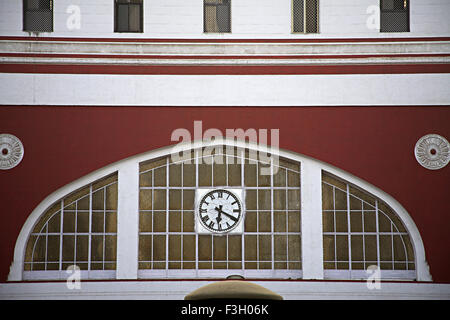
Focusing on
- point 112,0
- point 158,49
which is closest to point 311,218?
point 158,49

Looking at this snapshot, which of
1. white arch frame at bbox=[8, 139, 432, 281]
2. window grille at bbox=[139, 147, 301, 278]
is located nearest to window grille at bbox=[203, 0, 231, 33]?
white arch frame at bbox=[8, 139, 432, 281]

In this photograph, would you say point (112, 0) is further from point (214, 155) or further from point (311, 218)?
point (311, 218)

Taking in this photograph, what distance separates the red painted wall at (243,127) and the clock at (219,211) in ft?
4.34

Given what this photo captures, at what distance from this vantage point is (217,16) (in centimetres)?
1488

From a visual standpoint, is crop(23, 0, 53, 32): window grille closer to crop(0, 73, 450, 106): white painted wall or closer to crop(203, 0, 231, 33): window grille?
crop(0, 73, 450, 106): white painted wall

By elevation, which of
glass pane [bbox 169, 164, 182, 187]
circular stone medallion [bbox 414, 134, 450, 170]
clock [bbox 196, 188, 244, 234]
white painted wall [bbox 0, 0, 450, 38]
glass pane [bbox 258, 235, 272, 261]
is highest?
white painted wall [bbox 0, 0, 450, 38]

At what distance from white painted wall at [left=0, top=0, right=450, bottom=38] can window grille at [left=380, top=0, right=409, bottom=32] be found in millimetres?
203

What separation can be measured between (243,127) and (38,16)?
4.74m

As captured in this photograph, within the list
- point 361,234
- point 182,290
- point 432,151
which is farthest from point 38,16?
point 432,151

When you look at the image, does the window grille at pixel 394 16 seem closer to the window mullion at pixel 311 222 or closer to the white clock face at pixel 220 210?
the window mullion at pixel 311 222

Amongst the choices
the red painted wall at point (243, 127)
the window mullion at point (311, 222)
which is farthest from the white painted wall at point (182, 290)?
the red painted wall at point (243, 127)

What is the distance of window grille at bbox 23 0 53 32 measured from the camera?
578 inches

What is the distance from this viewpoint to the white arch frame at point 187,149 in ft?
46.0

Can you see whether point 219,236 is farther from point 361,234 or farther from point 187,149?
point 361,234
